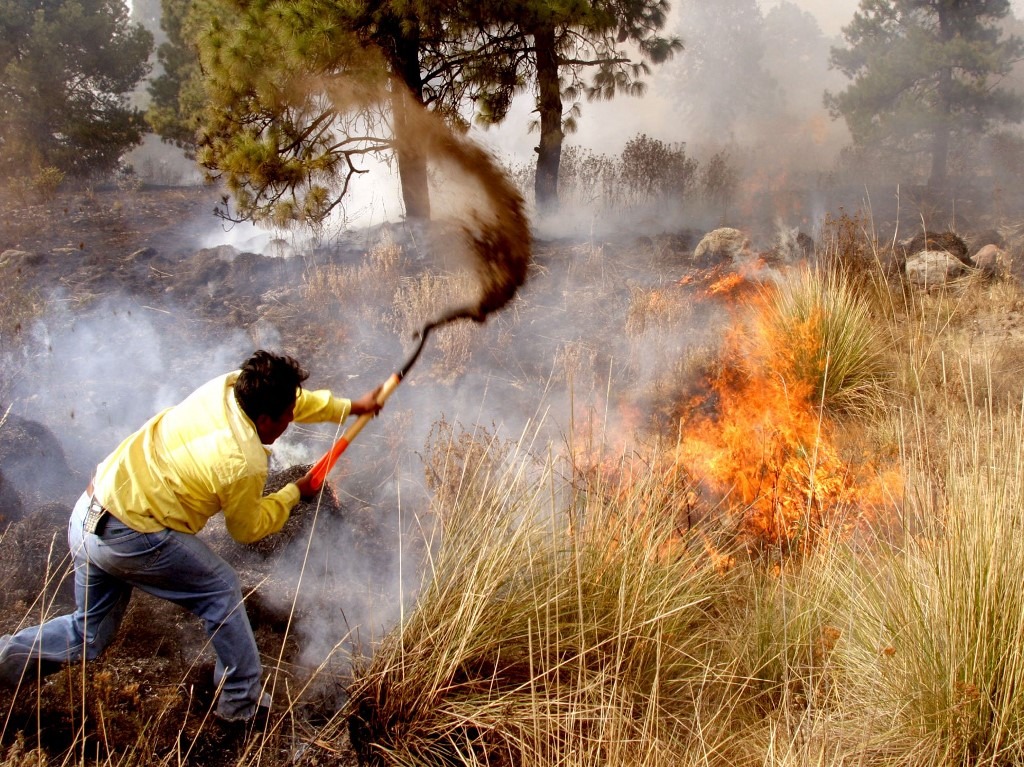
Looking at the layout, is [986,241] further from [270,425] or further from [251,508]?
[251,508]

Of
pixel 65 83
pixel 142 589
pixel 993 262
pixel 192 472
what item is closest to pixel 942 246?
pixel 993 262

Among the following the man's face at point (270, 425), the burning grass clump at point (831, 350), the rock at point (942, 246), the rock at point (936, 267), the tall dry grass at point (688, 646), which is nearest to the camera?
the tall dry grass at point (688, 646)

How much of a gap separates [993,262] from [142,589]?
8.87 meters

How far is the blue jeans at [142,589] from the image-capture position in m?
2.57

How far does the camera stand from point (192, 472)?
2.53m

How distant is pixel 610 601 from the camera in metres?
2.73

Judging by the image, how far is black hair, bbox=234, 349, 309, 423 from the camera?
2574mm

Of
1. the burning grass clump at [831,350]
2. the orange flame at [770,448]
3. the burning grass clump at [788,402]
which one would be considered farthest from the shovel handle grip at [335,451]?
the burning grass clump at [831,350]

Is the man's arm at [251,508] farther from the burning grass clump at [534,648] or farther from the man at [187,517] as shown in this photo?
the burning grass clump at [534,648]

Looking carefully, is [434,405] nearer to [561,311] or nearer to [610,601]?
[561,311]

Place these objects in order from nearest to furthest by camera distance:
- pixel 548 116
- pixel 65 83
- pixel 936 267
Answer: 1. pixel 936 267
2. pixel 548 116
3. pixel 65 83

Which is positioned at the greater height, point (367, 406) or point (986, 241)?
point (986, 241)

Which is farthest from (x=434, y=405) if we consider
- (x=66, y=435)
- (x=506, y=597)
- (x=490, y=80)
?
(x=490, y=80)

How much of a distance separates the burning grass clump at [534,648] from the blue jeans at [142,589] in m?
0.54
